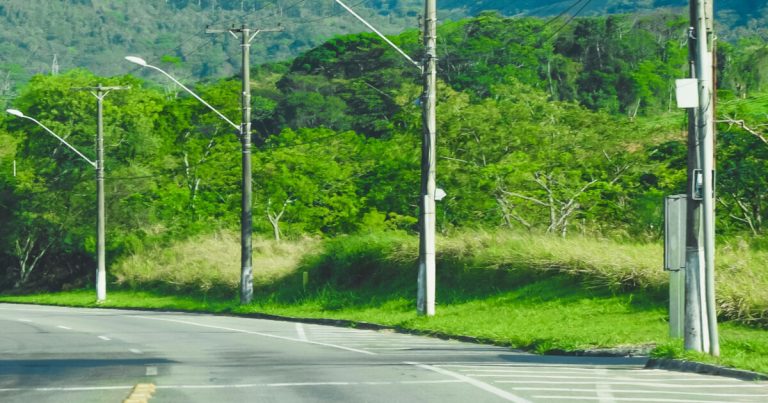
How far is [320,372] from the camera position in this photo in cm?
1808

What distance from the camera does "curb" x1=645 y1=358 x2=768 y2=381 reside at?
54.1 ft

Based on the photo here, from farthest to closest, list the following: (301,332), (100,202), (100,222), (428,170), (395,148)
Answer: (395,148) < (100,222) < (100,202) < (428,170) < (301,332)

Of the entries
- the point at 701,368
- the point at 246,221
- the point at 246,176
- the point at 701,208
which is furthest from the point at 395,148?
the point at 701,368

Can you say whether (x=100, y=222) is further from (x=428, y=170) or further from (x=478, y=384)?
(x=478, y=384)

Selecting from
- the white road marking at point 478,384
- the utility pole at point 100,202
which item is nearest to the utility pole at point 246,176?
the utility pole at point 100,202

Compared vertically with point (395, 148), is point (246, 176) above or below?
below

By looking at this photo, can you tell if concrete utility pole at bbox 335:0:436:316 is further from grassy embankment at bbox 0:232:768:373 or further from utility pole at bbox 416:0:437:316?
grassy embankment at bbox 0:232:768:373

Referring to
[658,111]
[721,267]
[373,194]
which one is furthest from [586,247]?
[658,111]

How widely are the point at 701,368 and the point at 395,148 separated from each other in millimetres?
46166

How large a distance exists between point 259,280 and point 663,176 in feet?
50.4

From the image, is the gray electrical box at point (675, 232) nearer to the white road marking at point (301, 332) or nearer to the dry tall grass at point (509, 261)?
the dry tall grass at point (509, 261)

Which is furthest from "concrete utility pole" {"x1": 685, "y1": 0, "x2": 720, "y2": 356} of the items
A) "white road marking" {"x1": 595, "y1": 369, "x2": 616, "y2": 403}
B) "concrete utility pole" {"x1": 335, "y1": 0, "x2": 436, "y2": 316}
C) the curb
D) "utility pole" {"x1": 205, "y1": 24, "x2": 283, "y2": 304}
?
"utility pole" {"x1": 205, "y1": 24, "x2": 283, "y2": 304}

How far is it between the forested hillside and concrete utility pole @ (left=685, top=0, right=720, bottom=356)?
34.0ft

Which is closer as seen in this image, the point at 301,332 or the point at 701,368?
the point at 701,368
